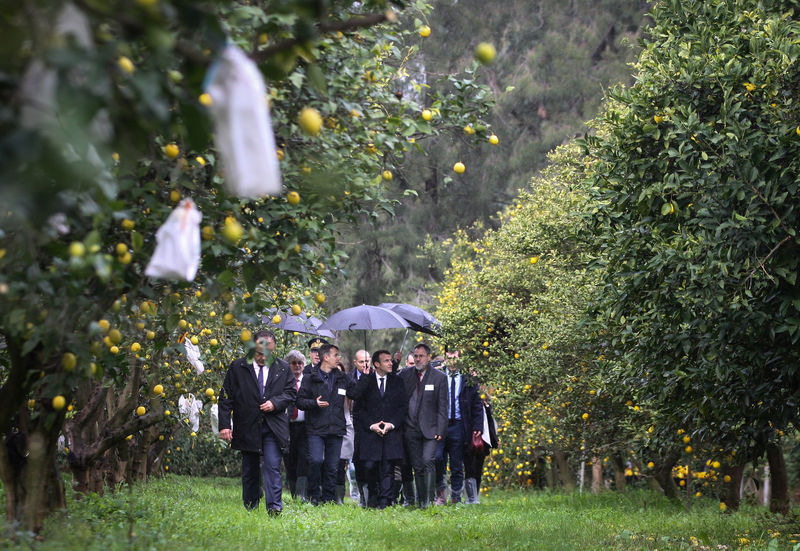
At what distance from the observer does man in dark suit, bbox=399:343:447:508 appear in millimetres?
10797

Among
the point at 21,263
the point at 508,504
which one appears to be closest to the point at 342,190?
the point at 21,263

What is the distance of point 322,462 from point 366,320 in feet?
9.25

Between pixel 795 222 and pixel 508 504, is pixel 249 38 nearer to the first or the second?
pixel 795 222

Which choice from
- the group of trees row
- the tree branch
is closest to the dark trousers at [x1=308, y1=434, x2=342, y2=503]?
the group of trees row

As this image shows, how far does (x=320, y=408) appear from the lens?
10898 mm

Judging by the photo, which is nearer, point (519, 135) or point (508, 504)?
point (508, 504)

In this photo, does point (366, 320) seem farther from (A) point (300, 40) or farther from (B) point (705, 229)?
(A) point (300, 40)

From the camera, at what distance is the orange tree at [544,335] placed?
33.5 feet

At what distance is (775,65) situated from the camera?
614 cm

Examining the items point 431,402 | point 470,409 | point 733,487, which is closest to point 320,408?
point 431,402

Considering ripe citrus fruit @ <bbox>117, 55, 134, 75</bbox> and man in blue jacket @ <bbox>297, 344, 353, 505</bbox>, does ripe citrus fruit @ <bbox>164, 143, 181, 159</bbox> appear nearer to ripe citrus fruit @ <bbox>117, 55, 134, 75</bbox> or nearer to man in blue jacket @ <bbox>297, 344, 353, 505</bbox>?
ripe citrus fruit @ <bbox>117, 55, 134, 75</bbox>

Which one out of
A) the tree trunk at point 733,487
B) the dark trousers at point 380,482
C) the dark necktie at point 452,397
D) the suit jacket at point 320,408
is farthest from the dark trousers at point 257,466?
the tree trunk at point 733,487

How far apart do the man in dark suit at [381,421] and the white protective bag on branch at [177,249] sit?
7459 mm

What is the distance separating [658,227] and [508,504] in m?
6.30
